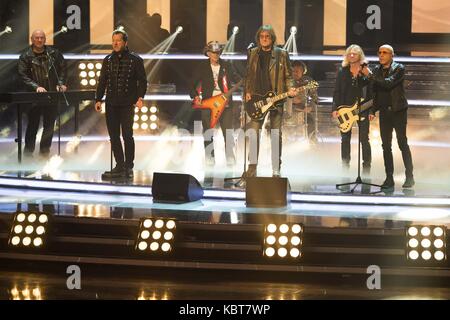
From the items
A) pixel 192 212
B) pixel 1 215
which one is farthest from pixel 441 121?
pixel 1 215

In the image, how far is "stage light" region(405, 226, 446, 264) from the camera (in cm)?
857

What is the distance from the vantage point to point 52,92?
12.3 meters

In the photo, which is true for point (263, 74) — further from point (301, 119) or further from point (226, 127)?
point (301, 119)

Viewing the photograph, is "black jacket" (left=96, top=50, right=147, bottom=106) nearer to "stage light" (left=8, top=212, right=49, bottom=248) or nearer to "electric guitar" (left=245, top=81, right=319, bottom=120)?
"electric guitar" (left=245, top=81, right=319, bottom=120)

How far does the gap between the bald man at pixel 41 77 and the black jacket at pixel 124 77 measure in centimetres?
142

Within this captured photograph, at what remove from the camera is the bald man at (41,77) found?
40.4ft

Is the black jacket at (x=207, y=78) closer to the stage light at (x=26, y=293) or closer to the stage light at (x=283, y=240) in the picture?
the stage light at (x=283, y=240)

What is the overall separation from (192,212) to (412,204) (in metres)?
2.09

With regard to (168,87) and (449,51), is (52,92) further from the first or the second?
(449,51)

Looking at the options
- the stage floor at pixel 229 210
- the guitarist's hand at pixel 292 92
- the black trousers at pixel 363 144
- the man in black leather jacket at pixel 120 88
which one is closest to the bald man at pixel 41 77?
the man in black leather jacket at pixel 120 88

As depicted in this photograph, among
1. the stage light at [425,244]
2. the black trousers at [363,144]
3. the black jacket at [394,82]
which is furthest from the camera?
the black trousers at [363,144]

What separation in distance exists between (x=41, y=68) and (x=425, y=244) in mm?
5599

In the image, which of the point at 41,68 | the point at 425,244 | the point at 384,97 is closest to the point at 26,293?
the point at 425,244
